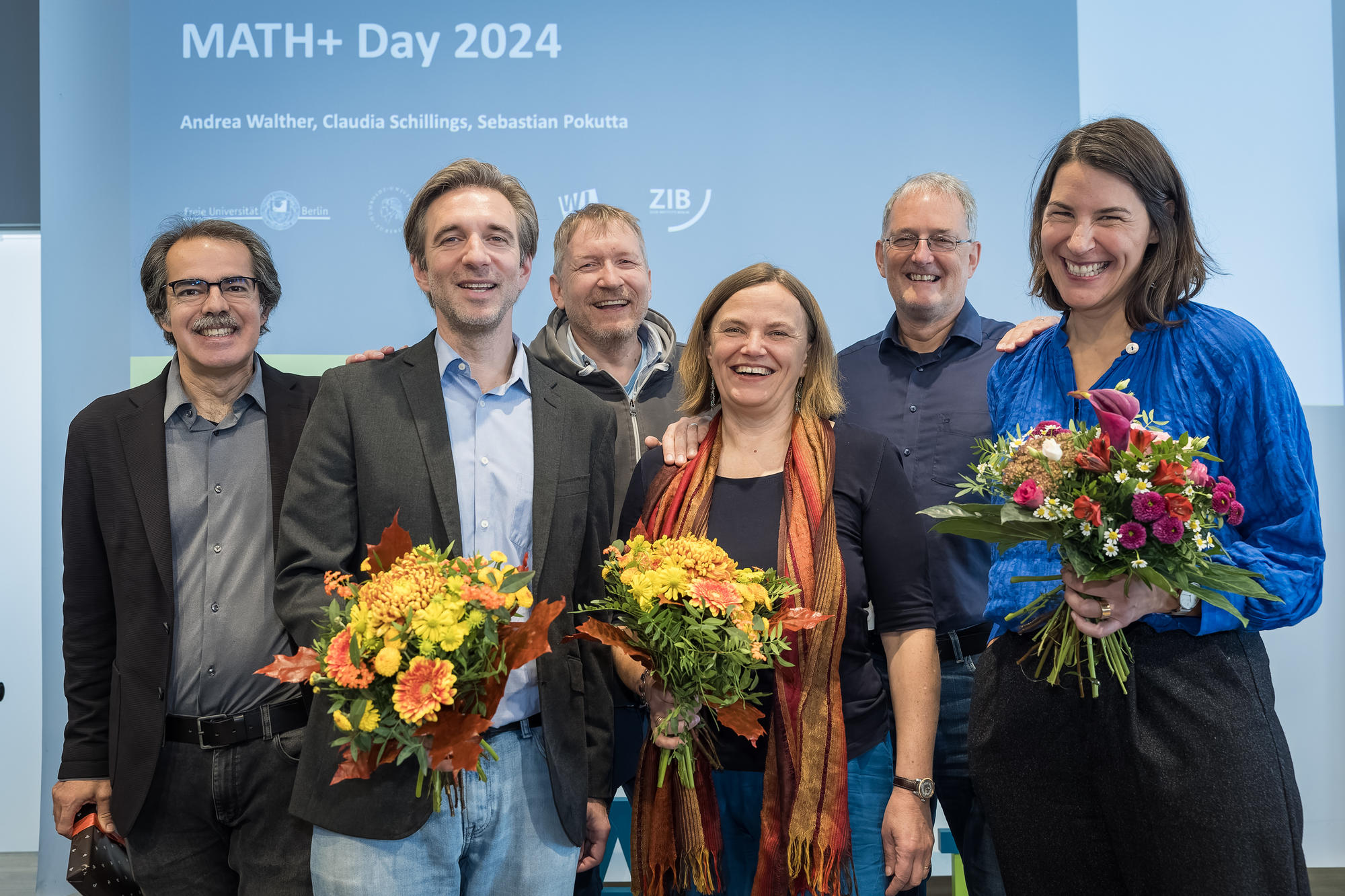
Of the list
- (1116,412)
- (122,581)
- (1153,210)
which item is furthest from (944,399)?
(122,581)

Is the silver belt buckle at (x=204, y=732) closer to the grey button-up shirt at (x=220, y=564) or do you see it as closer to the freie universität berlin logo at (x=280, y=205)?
the grey button-up shirt at (x=220, y=564)

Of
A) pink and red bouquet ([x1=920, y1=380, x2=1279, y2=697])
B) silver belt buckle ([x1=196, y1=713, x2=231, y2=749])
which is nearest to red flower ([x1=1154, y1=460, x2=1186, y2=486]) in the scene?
pink and red bouquet ([x1=920, y1=380, x2=1279, y2=697])

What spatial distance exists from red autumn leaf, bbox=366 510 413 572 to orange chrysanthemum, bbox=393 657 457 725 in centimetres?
23

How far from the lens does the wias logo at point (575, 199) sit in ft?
14.5

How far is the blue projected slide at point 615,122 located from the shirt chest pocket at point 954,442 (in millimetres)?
1766

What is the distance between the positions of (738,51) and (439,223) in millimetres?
2671

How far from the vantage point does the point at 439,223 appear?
224cm

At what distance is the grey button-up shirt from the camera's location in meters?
2.33

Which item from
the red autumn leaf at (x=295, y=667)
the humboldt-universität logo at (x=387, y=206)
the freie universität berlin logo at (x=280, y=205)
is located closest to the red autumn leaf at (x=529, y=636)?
the red autumn leaf at (x=295, y=667)

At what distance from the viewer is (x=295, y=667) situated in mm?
1733

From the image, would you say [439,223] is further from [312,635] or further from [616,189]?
[616,189]

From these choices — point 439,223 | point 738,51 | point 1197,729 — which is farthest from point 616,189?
point 1197,729

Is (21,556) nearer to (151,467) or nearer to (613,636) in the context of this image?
(151,467)

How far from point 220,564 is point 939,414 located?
6.58 feet
